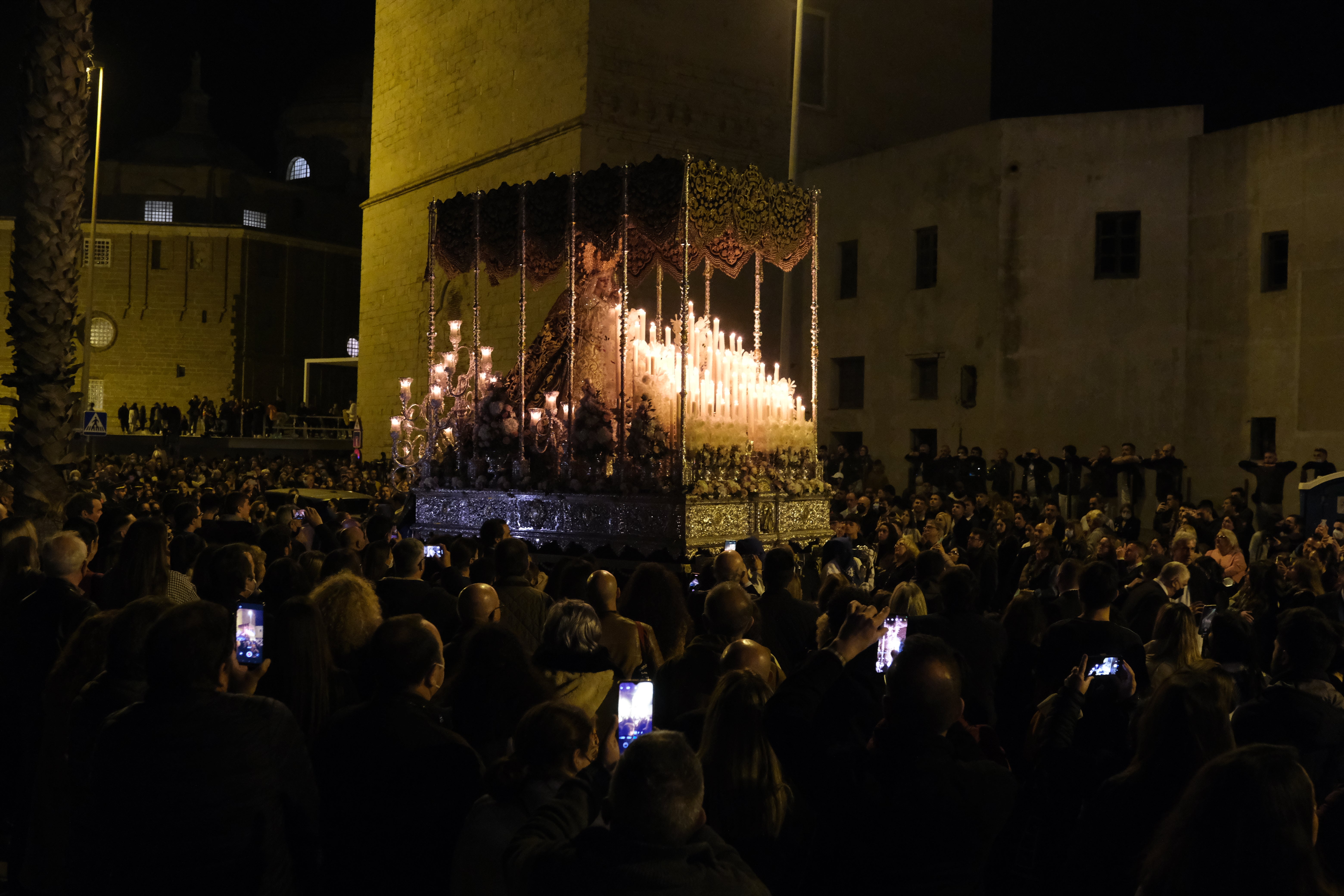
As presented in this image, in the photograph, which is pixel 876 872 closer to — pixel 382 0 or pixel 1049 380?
pixel 1049 380

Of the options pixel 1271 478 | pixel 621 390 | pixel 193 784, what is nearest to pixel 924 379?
pixel 1271 478

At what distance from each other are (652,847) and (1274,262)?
1931cm

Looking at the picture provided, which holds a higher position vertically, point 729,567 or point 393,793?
point 729,567

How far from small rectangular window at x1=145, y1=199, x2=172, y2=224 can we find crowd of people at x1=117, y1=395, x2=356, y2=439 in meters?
6.70

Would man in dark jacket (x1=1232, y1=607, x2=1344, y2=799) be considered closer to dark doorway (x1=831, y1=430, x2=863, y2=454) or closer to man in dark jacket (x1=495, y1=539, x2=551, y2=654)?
man in dark jacket (x1=495, y1=539, x2=551, y2=654)

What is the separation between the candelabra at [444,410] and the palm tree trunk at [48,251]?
379 cm

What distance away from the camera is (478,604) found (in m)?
5.28

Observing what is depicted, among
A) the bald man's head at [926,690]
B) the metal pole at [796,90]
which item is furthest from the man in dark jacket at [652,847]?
the metal pole at [796,90]

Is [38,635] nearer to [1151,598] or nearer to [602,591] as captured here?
[602,591]

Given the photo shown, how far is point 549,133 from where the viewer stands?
77.5 feet

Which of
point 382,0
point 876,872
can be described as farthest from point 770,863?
point 382,0

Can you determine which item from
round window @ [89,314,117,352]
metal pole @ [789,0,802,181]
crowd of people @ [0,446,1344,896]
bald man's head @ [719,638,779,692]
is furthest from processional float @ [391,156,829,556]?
round window @ [89,314,117,352]

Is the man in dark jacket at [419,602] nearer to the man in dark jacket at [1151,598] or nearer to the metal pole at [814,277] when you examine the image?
the man in dark jacket at [1151,598]

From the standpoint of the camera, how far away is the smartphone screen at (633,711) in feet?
11.4
